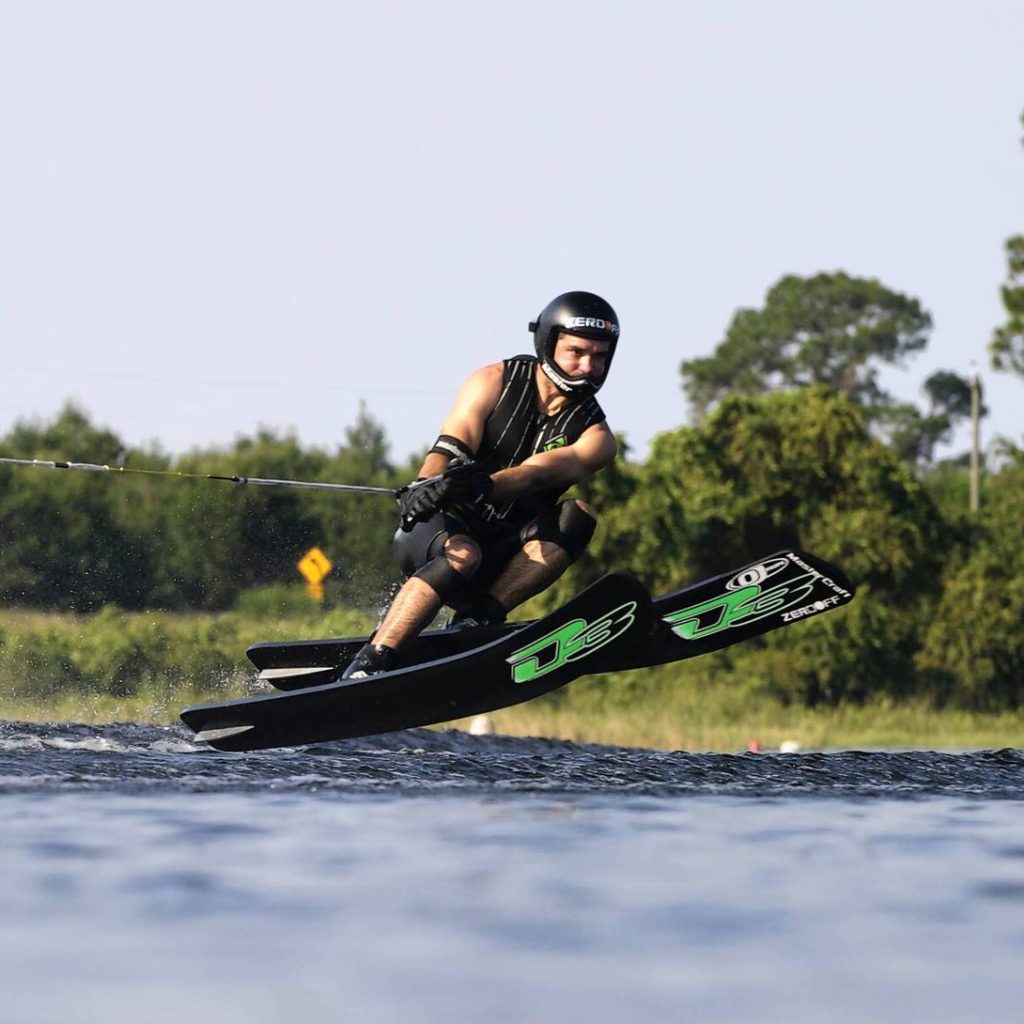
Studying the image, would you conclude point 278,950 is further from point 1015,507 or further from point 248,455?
point 1015,507

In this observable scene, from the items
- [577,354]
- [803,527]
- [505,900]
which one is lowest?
[505,900]

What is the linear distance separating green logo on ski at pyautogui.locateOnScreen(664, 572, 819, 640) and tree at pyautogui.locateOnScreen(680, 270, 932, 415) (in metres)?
68.5

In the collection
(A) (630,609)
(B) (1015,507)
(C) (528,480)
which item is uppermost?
(B) (1015,507)

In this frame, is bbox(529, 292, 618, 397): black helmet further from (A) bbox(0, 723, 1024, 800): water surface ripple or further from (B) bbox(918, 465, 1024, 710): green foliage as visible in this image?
(B) bbox(918, 465, 1024, 710): green foliage

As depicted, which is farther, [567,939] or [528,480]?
[528,480]

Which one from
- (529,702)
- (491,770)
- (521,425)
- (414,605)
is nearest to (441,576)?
(414,605)

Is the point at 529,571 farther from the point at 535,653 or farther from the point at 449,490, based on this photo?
the point at 449,490

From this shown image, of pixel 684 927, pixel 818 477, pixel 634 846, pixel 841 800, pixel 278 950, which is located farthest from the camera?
pixel 818 477

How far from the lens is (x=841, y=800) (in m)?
5.28

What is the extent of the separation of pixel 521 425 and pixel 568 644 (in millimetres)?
946

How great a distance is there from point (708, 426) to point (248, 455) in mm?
7703

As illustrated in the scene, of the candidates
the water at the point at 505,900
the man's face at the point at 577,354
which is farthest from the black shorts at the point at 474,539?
the water at the point at 505,900

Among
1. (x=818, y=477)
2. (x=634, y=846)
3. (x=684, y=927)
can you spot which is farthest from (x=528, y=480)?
(x=818, y=477)

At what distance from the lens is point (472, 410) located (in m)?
8.09
